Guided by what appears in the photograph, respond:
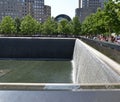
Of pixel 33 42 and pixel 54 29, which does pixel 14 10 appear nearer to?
pixel 54 29

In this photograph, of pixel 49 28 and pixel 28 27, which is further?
pixel 49 28

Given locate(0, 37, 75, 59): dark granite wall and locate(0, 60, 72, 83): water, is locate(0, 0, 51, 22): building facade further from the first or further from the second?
locate(0, 60, 72, 83): water

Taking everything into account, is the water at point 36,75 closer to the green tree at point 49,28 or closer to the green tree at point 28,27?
the green tree at point 28,27

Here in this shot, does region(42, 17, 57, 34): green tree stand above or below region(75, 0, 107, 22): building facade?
below

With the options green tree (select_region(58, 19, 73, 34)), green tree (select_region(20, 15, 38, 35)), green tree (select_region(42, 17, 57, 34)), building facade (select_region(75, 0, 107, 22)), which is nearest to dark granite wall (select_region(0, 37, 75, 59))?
green tree (select_region(20, 15, 38, 35))

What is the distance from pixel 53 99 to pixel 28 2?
18406 centimetres

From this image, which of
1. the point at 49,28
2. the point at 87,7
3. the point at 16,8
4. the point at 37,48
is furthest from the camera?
the point at 87,7

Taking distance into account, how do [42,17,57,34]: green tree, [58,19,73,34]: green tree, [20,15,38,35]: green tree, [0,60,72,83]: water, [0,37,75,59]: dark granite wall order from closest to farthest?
1. [0,60,72,83]: water
2. [0,37,75,59]: dark granite wall
3. [20,15,38,35]: green tree
4. [42,17,57,34]: green tree
5. [58,19,73,34]: green tree

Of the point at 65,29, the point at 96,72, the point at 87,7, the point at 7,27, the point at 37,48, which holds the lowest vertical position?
the point at 37,48

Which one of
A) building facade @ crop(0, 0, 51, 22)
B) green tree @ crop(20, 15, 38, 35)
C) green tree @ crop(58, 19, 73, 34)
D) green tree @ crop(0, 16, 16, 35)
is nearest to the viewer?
green tree @ crop(0, 16, 16, 35)

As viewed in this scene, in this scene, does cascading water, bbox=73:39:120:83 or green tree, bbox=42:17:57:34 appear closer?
cascading water, bbox=73:39:120:83

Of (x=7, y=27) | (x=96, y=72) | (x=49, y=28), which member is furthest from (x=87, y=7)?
(x=96, y=72)

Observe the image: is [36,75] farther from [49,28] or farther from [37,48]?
[49,28]

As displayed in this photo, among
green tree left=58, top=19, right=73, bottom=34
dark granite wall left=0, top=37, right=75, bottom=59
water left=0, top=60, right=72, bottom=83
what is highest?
green tree left=58, top=19, right=73, bottom=34
